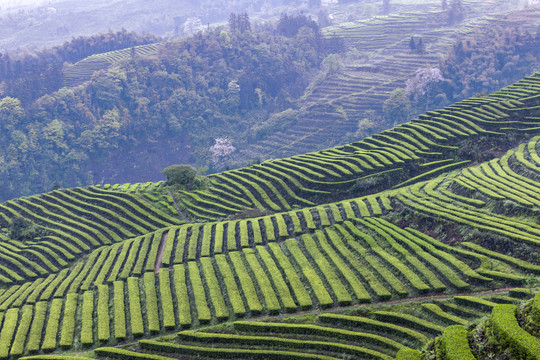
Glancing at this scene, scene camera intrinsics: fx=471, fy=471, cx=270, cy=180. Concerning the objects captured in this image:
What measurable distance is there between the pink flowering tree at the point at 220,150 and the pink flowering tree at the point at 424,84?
117 ft

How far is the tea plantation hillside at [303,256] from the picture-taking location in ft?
72.4

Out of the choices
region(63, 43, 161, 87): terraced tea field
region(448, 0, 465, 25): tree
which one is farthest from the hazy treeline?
region(448, 0, 465, 25): tree

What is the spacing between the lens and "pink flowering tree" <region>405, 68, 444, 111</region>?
88.8 metres

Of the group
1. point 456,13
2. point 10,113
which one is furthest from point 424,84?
point 10,113

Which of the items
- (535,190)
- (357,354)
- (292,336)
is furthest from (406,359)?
(535,190)

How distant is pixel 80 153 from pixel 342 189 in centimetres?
6177

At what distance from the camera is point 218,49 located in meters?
107

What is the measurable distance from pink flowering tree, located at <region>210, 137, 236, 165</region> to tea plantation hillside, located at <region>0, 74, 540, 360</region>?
45.4 meters

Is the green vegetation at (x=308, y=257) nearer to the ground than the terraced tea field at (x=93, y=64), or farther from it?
nearer to the ground

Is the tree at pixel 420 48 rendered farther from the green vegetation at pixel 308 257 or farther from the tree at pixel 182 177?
the tree at pixel 182 177

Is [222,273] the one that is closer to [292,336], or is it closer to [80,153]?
[292,336]

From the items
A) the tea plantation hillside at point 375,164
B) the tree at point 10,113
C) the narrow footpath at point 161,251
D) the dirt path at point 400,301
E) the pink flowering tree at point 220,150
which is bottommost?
the pink flowering tree at point 220,150

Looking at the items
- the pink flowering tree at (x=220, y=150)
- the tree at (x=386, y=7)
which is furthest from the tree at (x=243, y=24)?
the tree at (x=386, y=7)

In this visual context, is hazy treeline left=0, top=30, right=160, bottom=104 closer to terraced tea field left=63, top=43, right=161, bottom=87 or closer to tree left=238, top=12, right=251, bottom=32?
terraced tea field left=63, top=43, right=161, bottom=87
